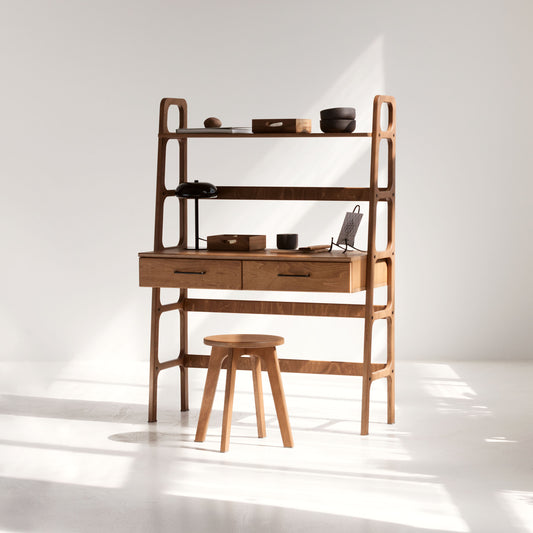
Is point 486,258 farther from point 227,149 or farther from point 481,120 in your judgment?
point 227,149

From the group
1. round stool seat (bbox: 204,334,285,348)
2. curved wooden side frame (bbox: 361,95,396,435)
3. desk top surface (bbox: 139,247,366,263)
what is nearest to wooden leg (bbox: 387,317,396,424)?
curved wooden side frame (bbox: 361,95,396,435)

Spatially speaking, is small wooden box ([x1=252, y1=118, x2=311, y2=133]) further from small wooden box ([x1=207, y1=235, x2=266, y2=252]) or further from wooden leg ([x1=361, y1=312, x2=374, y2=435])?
wooden leg ([x1=361, y1=312, x2=374, y2=435])

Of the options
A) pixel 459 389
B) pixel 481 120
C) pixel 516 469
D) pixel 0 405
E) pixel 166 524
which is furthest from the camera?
pixel 481 120

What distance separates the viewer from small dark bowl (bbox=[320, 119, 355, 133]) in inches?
183

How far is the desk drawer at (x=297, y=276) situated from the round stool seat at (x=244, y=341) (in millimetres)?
232

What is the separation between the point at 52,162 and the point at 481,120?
2972 millimetres

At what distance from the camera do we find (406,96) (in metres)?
6.61

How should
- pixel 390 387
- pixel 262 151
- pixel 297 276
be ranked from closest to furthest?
pixel 297 276 < pixel 390 387 < pixel 262 151

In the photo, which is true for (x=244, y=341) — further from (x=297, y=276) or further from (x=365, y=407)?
(x=365, y=407)

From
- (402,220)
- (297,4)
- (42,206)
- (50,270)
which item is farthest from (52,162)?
(402,220)

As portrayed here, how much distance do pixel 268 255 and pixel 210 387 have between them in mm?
661

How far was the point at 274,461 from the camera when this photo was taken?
13.6 feet

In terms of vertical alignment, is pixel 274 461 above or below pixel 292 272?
below

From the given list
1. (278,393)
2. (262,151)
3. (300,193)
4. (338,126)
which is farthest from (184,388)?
(262,151)
